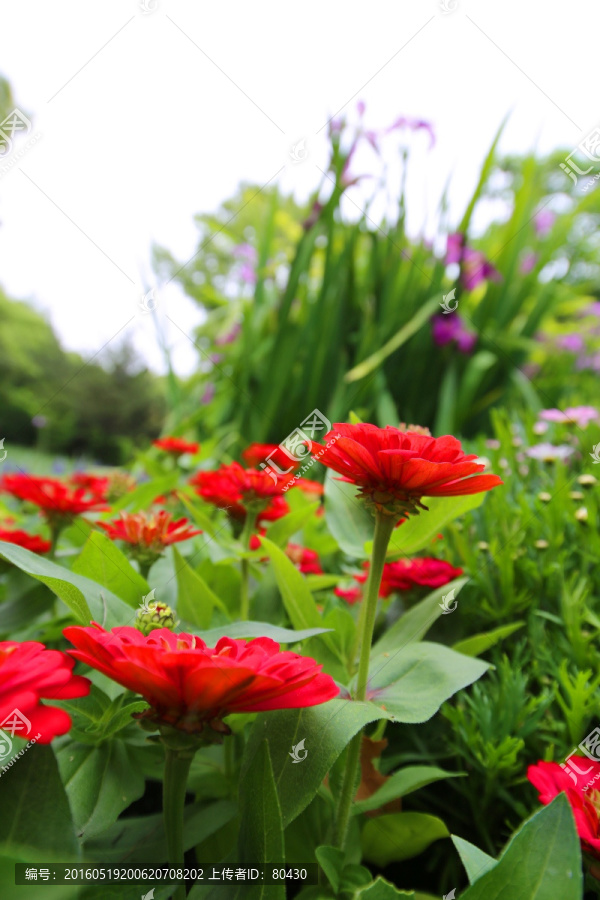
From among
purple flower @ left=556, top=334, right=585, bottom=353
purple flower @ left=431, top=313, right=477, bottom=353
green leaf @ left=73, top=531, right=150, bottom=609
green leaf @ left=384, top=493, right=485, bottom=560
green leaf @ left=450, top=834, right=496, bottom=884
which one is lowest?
green leaf @ left=73, top=531, right=150, bottom=609

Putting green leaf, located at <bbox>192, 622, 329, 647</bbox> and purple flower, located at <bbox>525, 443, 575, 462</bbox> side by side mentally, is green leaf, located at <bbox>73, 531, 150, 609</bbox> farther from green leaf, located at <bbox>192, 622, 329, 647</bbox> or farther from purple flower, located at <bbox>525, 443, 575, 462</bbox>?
purple flower, located at <bbox>525, 443, 575, 462</bbox>

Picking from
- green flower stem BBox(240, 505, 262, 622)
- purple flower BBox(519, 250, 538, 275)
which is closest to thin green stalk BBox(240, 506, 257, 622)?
green flower stem BBox(240, 505, 262, 622)

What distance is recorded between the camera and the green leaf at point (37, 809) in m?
0.23

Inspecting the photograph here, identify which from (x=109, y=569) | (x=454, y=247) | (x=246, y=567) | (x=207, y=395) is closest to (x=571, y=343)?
(x=454, y=247)

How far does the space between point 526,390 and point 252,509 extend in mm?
1078

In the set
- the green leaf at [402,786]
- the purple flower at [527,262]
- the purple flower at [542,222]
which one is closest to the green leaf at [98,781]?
the green leaf at [402,786]

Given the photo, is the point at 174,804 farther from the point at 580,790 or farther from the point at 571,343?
the point at 571,343

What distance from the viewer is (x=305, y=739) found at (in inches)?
11.1

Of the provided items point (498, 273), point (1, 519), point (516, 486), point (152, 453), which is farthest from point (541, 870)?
point (498, 273)

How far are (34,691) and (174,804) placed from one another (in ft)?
0.32

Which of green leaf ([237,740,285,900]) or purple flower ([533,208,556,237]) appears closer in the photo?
green leaf ([237,740,285,900])

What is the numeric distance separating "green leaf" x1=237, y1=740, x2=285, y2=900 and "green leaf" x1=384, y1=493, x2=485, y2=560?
0.18 metres

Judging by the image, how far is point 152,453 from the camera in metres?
1.29

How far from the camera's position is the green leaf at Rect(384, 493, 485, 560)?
375mm
